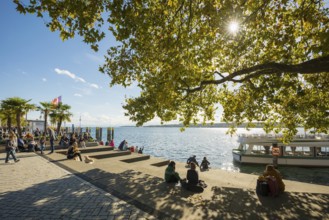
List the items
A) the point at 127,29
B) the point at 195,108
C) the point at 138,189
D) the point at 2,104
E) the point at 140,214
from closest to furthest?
the point at 140,214 < the point at 127,29 < the point at 138,189 < the point at 195,108 < the point at 2,104

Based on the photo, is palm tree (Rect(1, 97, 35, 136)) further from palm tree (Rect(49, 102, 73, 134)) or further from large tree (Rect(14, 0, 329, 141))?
large tree (Rect(14, 0, 329, 141))

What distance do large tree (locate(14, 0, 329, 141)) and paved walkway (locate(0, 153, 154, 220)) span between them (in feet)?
17.2

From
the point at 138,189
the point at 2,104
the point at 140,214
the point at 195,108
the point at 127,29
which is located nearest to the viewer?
the point at 140,214

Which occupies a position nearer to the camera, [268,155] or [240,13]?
[240,13]

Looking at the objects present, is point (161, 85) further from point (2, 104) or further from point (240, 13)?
point (2, 104)

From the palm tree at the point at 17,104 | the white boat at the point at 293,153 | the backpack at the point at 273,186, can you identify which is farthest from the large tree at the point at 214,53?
the palm tree at the point at 17,104

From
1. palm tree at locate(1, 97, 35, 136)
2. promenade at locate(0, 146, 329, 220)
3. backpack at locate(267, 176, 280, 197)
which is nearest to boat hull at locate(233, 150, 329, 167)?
promenade at locate(0, 146, 329, 220)

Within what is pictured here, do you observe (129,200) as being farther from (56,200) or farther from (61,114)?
(61,114)

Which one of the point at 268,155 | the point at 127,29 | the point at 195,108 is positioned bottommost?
the point at 268,155

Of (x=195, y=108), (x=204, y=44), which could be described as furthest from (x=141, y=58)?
(x=195, y=108)

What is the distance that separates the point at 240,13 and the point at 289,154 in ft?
85.0

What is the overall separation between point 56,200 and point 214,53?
915cm

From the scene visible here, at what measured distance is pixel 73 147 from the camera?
14344 mm

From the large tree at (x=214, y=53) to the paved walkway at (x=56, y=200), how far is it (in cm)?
525
